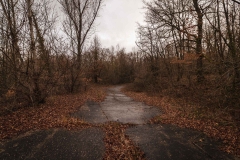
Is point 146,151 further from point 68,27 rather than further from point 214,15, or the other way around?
point 68,27

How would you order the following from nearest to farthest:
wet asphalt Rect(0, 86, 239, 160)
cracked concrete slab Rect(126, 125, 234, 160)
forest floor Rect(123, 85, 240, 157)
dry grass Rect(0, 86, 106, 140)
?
wet asphalt Rect(0, 86, 239, 160) < cracked concrete slab Rect(126, 125, 234, 160) < forest floor Rect(123, 85, 240, 157) < dry grass Rect(0, 86, 106, 140)

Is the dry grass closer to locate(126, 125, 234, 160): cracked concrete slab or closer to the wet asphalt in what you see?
the wet asphalt

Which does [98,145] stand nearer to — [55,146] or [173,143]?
[55,146]

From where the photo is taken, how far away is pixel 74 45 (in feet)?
53.7

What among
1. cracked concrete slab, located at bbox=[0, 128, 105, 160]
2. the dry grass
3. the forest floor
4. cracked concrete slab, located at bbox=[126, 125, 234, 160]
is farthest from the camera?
the dry grass

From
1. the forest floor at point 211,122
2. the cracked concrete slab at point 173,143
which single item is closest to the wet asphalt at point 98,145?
the cracked concrete slab at point 173,143

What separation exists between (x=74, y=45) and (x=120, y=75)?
2034 cm

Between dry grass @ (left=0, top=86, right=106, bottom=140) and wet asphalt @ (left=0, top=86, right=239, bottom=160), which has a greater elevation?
dry grass @ (left=0, top=86, right=106, bottom=140)

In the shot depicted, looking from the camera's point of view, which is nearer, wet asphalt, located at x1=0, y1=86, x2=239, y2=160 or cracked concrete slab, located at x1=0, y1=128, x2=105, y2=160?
cracked concrete slab, located at x1=0, y1=128, x2=105, y2=160

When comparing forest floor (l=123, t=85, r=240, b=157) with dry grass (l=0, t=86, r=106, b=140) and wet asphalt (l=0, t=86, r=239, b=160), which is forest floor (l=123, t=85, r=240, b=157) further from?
dry grass (l=0, t=86, r=106, b=140)

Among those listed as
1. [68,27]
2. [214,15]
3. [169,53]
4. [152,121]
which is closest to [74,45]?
[68,27]

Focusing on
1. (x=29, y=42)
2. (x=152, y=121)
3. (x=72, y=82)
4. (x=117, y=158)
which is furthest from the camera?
(x=72, y=82)

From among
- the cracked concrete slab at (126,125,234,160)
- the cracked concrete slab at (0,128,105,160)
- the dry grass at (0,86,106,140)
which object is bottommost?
the cracked concrete slab at (126,125,234,160)

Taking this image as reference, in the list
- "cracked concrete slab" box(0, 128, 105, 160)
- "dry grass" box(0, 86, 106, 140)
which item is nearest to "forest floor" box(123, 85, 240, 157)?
"cracked concrete slab" box(0, 128, 105, 160)
